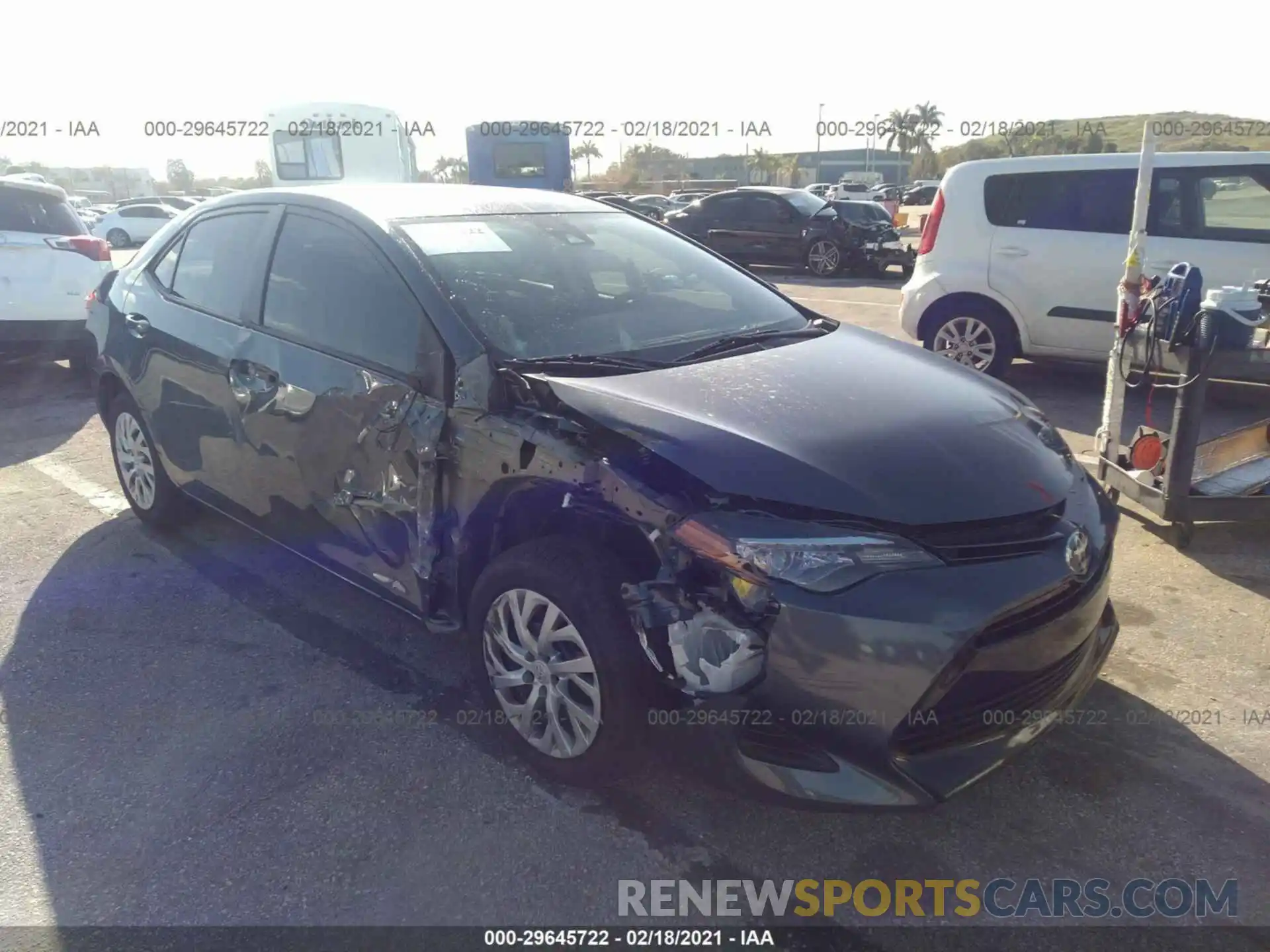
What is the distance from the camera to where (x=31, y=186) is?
7.87m

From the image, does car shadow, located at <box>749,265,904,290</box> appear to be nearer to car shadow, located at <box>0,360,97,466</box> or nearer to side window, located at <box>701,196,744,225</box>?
side window, located at <box>701,196,744,225</box>

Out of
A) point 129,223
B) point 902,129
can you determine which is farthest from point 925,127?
point 129,223

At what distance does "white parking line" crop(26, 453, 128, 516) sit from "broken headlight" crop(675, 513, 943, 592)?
405 centimetres

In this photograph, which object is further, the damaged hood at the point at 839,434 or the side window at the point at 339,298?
the side window at the point at 339,298

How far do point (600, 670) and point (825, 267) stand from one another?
48.6ft

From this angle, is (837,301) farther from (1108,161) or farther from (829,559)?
(829,559)

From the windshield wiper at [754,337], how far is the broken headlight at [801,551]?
89 cm

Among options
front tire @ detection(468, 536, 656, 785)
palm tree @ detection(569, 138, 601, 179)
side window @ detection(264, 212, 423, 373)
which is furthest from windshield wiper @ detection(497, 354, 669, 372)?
palm tree @ detection(569, 138, 601, 179)

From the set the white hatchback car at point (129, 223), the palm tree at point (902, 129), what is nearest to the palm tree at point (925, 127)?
the palm tree at point (902, 129)

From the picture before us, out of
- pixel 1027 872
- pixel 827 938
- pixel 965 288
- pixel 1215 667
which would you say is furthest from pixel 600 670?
pixel 965 288

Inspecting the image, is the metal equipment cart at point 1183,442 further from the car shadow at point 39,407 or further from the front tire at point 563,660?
the car shadow at point 39,407

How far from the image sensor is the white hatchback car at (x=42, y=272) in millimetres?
7539

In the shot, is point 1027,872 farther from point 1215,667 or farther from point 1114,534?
point 1215,667

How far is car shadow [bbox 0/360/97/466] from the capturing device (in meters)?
6.43
